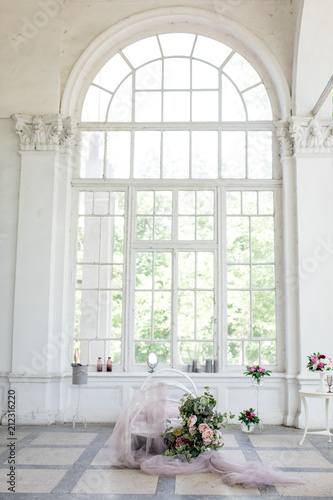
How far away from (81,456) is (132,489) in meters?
1.20

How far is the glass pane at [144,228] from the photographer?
774 cm

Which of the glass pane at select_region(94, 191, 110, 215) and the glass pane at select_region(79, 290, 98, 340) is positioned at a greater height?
the glass pane at select_region(94, 191, 110, 215)

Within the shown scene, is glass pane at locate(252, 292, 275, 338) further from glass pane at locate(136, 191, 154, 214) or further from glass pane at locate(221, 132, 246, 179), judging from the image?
glass pane at locate(136, 191, 154, 214)

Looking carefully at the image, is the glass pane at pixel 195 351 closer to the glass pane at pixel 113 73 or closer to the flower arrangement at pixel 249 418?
the flower arrangement at pixel 249 418

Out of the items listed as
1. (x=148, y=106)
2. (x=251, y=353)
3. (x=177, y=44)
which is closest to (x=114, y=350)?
(x=251, y=353)

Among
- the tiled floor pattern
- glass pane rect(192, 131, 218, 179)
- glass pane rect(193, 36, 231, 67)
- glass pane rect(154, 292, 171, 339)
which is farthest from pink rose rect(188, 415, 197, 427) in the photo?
glass pane rect(193, 36, 231, 67)

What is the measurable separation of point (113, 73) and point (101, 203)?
204 centimetres

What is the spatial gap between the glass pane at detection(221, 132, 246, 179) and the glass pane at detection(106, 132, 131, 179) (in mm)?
1439

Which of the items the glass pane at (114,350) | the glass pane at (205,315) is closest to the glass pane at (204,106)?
the glass pane at (205,315)

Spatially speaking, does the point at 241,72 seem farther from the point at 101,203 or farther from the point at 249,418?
the point at 249,418

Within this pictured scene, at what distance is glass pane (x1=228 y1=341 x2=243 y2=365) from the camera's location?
7449 mm

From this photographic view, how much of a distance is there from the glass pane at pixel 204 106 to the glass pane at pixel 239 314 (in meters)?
2.69

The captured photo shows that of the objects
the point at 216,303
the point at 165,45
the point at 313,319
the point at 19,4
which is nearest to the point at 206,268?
the point at 216,303

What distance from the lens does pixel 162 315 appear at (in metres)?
7.54
